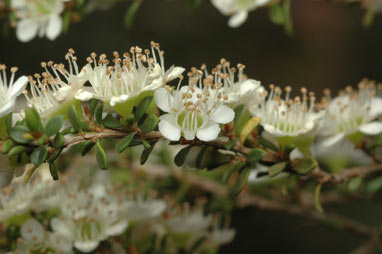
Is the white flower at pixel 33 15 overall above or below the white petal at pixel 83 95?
above

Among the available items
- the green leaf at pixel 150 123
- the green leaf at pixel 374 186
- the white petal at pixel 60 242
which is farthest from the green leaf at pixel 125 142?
the green leaf at pixel 374 186

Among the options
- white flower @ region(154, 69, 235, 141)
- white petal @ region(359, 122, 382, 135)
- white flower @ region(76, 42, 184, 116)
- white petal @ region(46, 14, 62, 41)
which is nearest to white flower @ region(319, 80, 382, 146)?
white petal @ region(359, 122, 382, 135)

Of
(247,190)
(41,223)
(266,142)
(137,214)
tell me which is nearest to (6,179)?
(41,223)

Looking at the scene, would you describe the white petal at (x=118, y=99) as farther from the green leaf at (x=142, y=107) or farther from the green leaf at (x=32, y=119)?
the green leaf at (x=32, y=119)

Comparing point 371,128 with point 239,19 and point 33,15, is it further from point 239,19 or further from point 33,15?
point 33,15

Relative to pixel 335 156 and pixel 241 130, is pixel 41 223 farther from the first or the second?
pixel 335 156

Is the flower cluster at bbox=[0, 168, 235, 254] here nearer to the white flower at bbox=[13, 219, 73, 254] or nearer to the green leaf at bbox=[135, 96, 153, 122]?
the white flower at bbox=[13, 219, 73, 254]

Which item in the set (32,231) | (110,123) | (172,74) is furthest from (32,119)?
(32,231)
